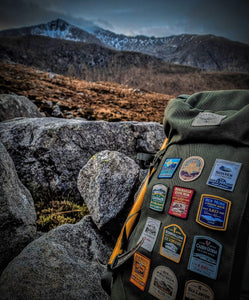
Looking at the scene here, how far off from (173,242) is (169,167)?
23.1 inches

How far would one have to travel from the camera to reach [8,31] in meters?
174

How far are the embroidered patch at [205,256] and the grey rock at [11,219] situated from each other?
1.69 meters

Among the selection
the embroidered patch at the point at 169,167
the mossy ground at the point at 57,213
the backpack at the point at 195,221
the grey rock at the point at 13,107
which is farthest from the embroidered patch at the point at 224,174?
the grey rock at the point at 13,107

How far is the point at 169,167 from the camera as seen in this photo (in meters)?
1.43

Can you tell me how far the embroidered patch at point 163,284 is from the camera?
1016mm

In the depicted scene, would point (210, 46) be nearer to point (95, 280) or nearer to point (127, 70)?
point (127, 70)

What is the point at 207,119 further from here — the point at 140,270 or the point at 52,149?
the point at 52,149

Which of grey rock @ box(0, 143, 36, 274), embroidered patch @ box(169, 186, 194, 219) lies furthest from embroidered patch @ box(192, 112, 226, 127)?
grey rock @ box(0, 143, 36, 274)

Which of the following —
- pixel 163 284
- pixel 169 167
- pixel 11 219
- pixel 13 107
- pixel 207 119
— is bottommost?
pixel 11 219

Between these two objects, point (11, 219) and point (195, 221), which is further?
point (11, 219)

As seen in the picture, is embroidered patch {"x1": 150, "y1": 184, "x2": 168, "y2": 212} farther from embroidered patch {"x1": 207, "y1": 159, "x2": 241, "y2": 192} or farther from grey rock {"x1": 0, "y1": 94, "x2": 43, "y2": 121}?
grey rock {"x1": 0, "y1": 94, "x2": 43, "y2": 121}

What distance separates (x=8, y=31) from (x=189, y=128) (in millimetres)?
249692

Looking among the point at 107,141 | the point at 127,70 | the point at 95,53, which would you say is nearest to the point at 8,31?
the point at 95,53

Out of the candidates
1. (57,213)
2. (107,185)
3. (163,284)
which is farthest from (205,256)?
(57,213)
